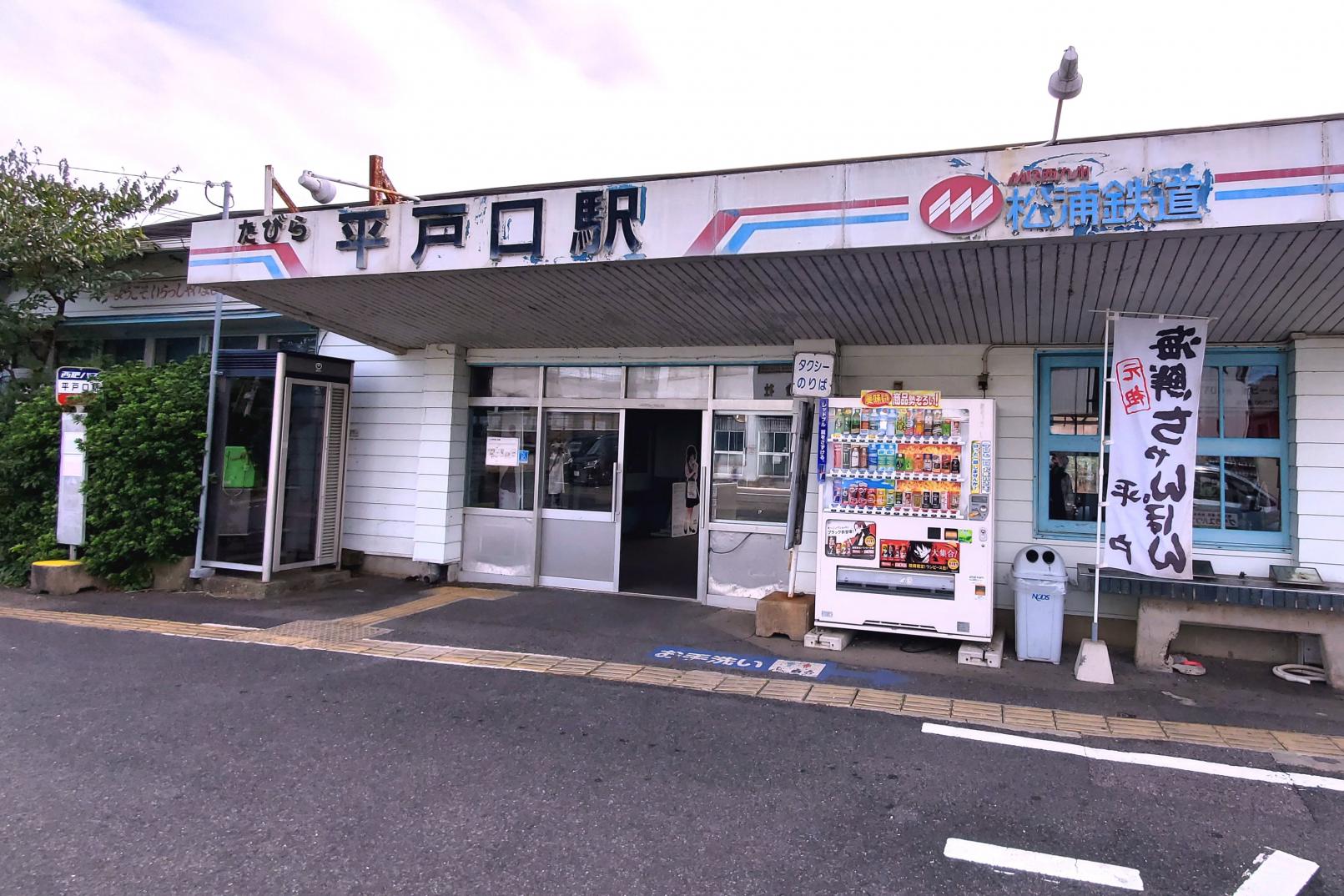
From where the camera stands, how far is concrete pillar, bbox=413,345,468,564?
31.3 feet

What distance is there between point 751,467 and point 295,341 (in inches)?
286

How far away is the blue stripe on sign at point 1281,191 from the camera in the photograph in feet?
14.6

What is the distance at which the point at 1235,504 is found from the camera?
6.98m

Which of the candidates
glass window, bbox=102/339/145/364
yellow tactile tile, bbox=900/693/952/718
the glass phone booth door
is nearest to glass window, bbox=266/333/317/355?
the glass phone booth door

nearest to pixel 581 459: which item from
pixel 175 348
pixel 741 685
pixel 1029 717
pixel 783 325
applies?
pixel 783 325

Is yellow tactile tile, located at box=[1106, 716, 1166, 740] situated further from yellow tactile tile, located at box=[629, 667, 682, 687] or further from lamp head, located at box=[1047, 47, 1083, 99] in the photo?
lamp head, located at box=[1047, 47, 1083, 99]

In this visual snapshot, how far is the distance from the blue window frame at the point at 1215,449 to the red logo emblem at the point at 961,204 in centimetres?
295

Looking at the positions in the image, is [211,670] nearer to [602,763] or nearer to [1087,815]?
[602,763]

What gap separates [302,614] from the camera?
8031 millimetres

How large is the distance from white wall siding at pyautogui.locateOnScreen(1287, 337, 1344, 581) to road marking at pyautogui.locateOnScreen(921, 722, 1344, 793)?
9.96ft

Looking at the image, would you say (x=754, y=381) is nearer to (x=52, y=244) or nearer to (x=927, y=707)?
(x=927, y=707)

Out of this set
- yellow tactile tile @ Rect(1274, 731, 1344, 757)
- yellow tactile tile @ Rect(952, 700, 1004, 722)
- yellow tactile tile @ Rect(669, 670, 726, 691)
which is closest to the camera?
yellow tactile tile @ Rect(1274, 731, 1344, 757)

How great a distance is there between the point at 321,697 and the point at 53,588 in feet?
19.9

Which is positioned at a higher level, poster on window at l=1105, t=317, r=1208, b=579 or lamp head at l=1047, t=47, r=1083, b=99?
lamp head at l=1047, t=47, r=1083, b=99
